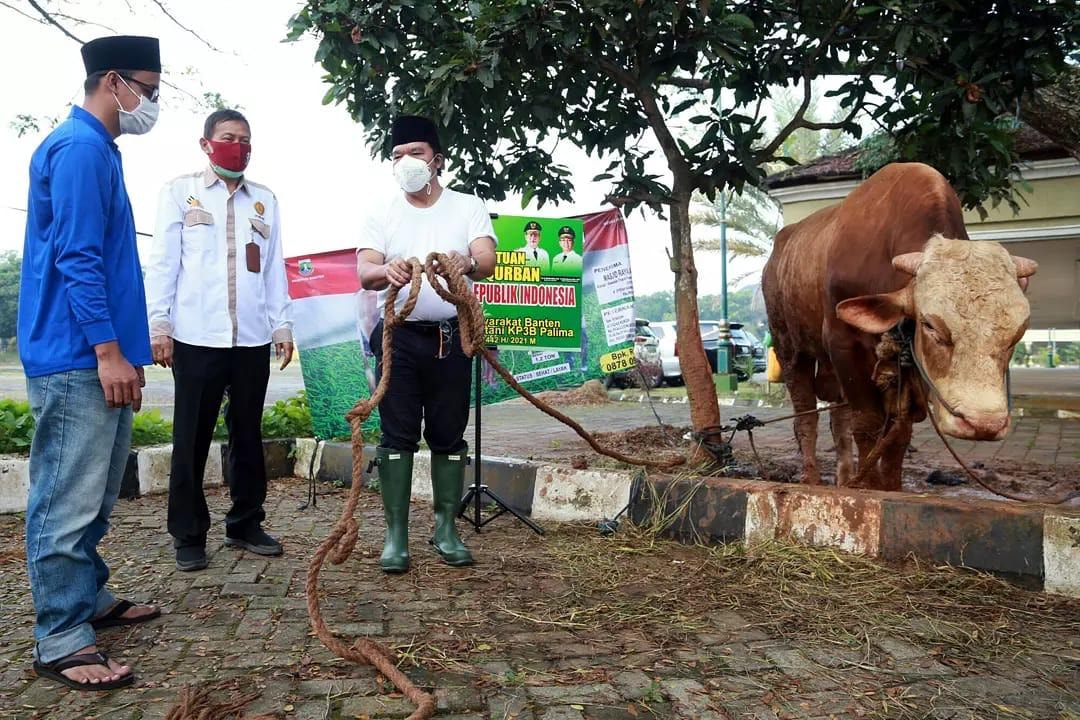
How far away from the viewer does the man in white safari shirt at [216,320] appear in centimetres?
404

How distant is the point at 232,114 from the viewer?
4207 mm

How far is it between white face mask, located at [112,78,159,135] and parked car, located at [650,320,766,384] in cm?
1406

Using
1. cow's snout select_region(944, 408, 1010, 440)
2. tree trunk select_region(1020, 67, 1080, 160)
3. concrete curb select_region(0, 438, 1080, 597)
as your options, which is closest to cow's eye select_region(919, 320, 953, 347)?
cow's snout select_region(944, 408, 1010, 440)

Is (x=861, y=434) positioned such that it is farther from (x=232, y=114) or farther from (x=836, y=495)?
(x=232, y=114)

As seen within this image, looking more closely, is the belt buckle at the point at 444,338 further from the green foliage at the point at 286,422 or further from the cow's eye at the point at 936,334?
the green foliage at the point at 286,422

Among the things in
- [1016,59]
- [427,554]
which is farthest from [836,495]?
[1016,59]

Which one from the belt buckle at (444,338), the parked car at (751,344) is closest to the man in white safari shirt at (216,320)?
the belt buckle at (444,338)

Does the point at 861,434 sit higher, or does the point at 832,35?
the point at 832,35

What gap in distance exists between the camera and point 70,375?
9.21 ft

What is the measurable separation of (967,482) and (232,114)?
4663mm

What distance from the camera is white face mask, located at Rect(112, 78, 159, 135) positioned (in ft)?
10.3

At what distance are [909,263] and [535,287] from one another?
267 cm

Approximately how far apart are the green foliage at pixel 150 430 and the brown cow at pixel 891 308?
4447mm

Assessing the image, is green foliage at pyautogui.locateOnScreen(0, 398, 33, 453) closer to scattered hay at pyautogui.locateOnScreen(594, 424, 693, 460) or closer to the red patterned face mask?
the red patterned face mask
